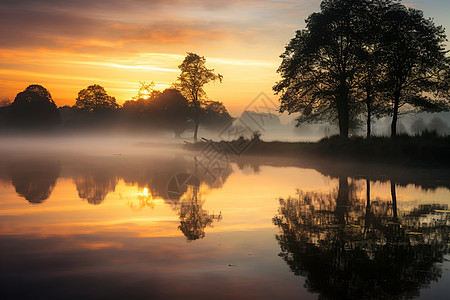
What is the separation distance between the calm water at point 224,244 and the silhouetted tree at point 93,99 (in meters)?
110

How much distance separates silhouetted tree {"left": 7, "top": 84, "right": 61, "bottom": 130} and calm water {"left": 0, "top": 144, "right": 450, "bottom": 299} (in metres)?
106

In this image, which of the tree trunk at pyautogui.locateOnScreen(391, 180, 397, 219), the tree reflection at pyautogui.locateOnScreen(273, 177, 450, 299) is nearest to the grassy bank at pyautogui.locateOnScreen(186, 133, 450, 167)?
the tree trunk at pyautogui.locateOnScreen(391, 180, 397, 219)

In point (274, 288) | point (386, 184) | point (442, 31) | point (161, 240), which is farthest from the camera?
point (442, 31)

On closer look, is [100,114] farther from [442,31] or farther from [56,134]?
[442,31]

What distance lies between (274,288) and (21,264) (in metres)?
4.19

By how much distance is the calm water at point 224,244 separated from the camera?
614 centimetres

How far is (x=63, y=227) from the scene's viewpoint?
393 inches

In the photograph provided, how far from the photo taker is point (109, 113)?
122438mm

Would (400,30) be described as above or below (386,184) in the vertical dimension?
above

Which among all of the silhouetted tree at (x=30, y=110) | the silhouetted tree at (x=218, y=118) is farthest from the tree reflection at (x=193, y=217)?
the silhouetted tree at (x=30, y=110)

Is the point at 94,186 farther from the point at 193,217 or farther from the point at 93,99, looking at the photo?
the point at 93,99

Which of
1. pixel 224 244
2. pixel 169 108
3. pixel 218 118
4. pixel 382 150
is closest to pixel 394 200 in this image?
pixel 224 244

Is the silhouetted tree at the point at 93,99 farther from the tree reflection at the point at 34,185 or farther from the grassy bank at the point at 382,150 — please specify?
the tree reflection at the point at 34,185

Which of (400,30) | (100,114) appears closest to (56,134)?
(100,114)
